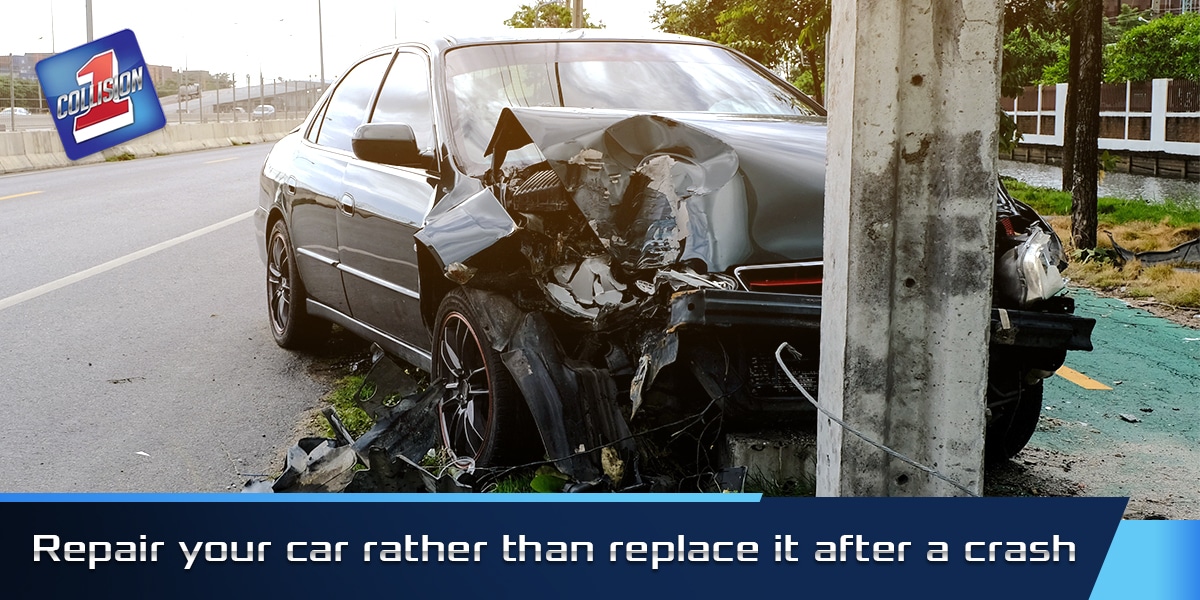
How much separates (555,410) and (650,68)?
1.96 metres

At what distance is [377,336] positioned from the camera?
17.9 ft

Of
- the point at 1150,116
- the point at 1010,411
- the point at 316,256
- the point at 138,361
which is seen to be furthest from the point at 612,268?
the point at 1150,116

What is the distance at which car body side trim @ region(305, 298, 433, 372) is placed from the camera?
16.1 feet

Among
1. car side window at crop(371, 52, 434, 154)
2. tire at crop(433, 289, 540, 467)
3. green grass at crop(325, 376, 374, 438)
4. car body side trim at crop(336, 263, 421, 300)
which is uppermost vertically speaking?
car side window at crop(371, 52, 434, 154)

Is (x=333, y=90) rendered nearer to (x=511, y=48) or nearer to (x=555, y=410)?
(x=511, y=48)

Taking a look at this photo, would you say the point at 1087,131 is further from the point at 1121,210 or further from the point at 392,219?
the point at 392,219

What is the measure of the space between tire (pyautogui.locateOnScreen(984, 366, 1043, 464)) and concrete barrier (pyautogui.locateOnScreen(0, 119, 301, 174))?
22332mm

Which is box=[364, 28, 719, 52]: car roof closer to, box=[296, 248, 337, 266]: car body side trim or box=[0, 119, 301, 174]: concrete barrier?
box=[296, 248, 337, 266]: car body side trim

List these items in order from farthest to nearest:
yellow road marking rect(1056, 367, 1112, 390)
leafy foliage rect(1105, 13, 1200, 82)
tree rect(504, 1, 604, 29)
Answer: tree rect(504, 1, 604, 29) < leafy foliage rect(1105, 13, 1200, 82) < yellow road marking rect(1056, 367, 1112, 390)

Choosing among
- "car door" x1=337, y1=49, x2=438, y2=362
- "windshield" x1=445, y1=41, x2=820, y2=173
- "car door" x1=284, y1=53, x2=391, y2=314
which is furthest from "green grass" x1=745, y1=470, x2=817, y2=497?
"car door" x1=284, y1=53, x2=391, y2=314

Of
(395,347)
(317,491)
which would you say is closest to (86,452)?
(395,347)

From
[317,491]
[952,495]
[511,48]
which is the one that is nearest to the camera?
[952,495]

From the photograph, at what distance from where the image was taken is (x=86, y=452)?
4988 millimetres

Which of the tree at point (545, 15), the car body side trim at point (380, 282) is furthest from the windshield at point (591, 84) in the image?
the tree at point (545, 15)
